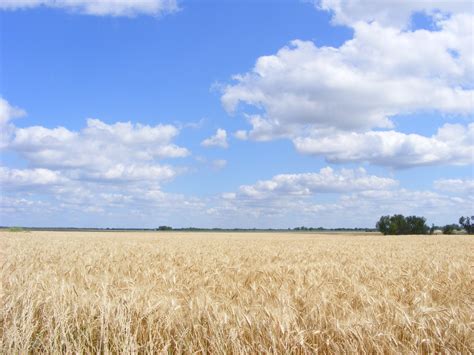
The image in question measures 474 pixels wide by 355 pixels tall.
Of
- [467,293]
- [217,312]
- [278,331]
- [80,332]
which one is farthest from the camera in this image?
[467,293]

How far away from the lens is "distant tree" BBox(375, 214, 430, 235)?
108688 millimetres

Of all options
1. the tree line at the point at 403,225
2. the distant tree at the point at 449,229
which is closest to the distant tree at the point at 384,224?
the tree line at the point at 403,225

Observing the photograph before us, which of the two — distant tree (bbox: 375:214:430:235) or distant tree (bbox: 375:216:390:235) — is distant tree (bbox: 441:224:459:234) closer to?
distant tree (bbox: 375:214:430:235)

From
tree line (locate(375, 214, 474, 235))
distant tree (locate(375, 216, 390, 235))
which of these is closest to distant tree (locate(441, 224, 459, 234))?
tree line (locate(375, 214, 474, 235))

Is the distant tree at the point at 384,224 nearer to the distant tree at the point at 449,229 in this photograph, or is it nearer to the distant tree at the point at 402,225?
the distant tree at the point at 402,225

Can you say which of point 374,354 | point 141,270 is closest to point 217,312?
point 374,354

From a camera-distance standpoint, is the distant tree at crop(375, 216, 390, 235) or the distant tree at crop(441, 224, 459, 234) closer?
the distant tree at crop(375, 216, 390, 235)

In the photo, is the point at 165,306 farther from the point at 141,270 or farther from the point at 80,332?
the point at 141,270

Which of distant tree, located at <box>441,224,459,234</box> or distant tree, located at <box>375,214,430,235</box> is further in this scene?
distant tree, located at <box>441,224,459,234</box>

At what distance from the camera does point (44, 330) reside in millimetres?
5242

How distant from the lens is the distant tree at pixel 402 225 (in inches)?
4279

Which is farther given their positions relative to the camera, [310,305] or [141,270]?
[141,270]

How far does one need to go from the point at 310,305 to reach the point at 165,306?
5.95 ft

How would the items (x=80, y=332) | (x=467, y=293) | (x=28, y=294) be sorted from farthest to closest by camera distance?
(x=467, y=293), (x=28, y=294), (x=80, y=332)
